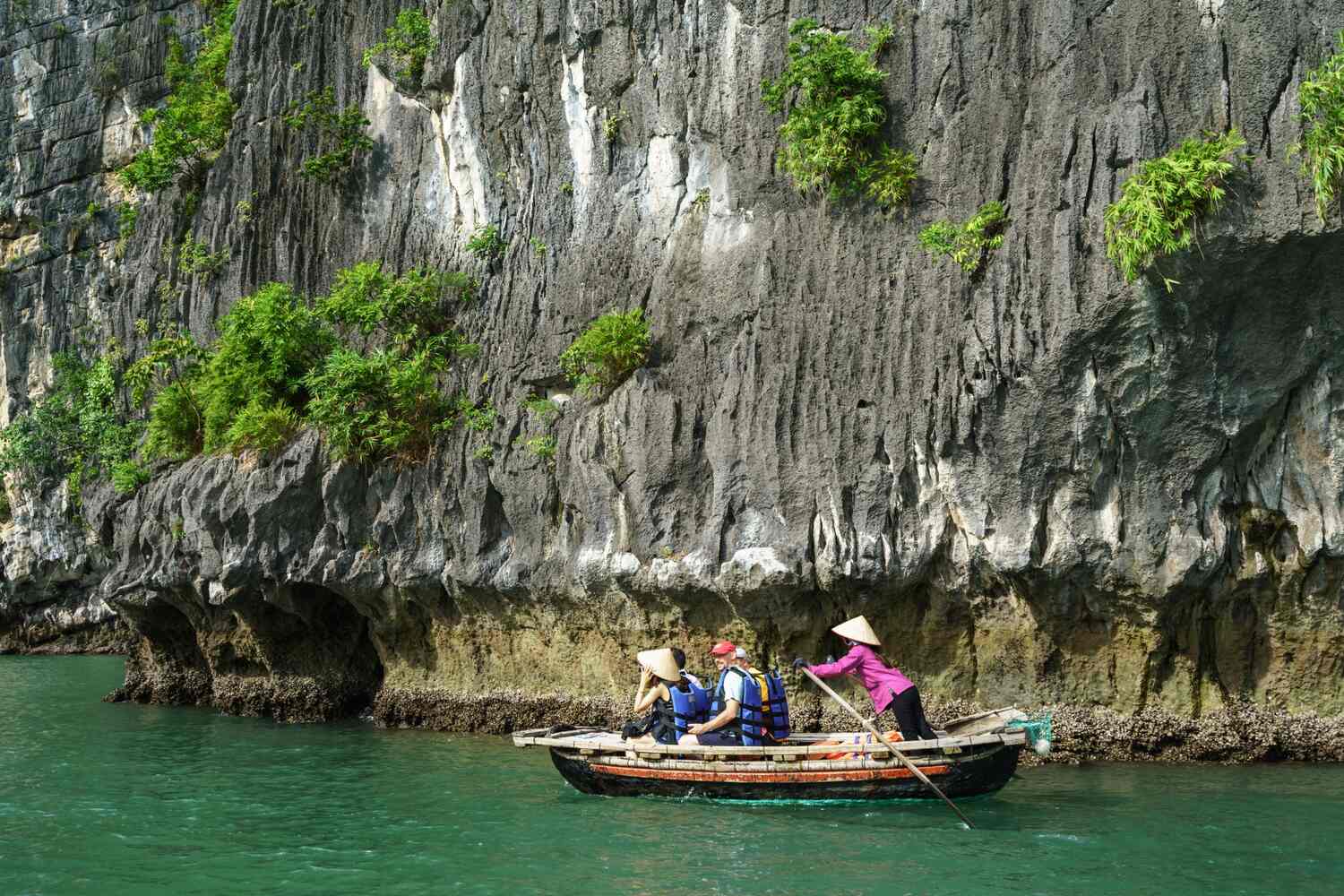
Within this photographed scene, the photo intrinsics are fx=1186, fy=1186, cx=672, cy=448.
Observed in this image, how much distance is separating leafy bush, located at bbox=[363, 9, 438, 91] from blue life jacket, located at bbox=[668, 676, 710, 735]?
14784 mm

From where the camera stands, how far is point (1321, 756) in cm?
1502

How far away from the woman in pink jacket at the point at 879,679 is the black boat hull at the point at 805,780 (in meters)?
0.63

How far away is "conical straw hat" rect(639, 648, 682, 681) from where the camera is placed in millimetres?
14656

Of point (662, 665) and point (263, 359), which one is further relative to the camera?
point (263, 359)

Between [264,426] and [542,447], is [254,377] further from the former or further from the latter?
[542,447]

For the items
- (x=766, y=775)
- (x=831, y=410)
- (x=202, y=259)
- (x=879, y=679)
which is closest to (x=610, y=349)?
(x=831, y=410)

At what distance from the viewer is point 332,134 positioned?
1010 inches

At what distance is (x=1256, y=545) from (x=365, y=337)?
642 inches

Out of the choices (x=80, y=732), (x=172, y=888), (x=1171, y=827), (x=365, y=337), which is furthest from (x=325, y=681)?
(x=1171, y=827)

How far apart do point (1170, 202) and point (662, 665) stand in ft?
26.7

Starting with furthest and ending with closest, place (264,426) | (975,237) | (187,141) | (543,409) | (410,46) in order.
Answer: (187,141) → (410,46) → (264,426) → (543,409) → (975,237)

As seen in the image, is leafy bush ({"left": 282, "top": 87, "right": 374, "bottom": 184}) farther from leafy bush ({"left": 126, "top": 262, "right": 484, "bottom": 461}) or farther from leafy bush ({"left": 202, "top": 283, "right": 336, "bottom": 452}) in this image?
leafy bush ({"left": 202, "top": 283, "right": 336, "bottom": 452})

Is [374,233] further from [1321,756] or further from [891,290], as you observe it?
[1321,756]

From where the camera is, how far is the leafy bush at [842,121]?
17.0 meters
